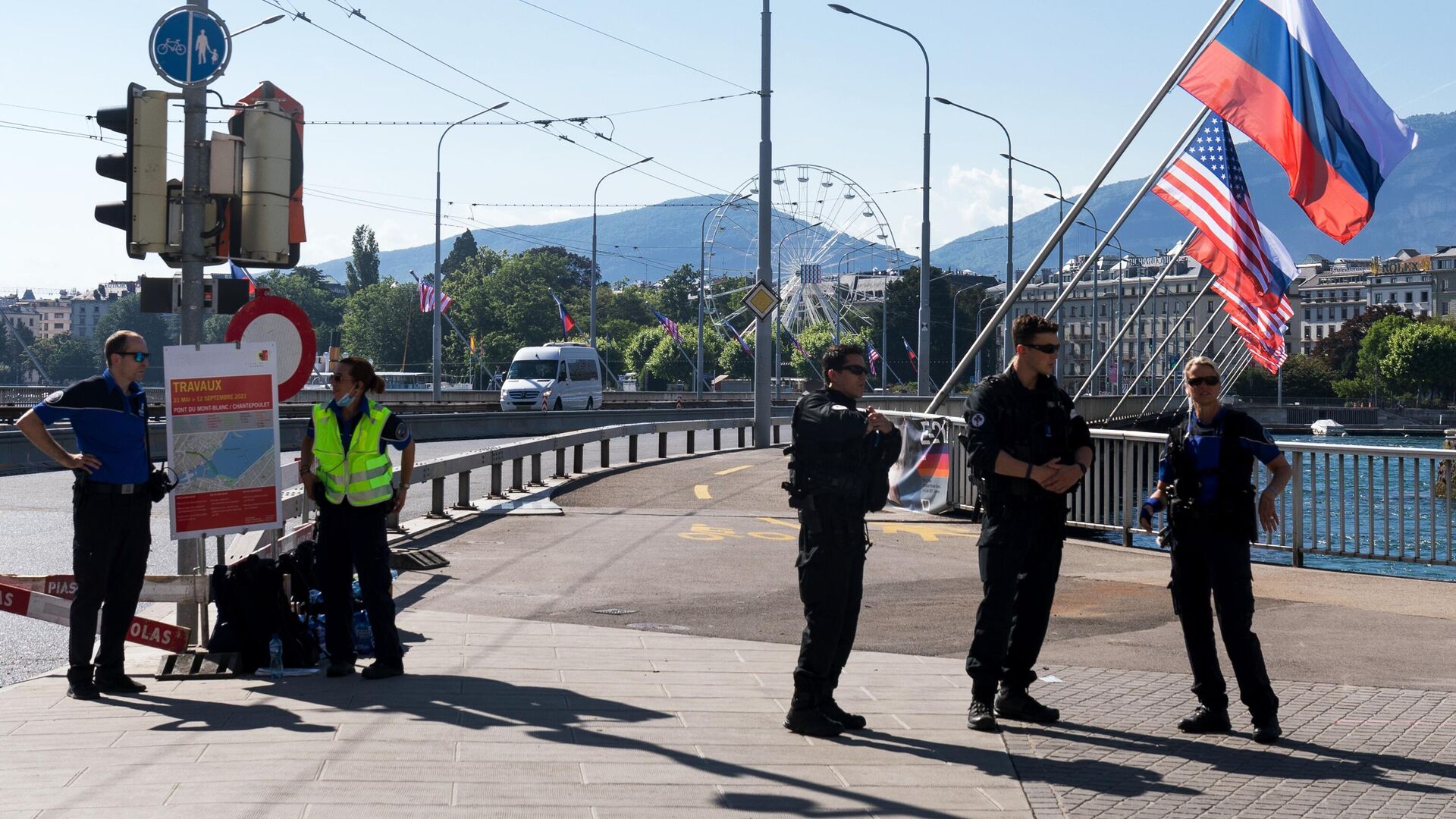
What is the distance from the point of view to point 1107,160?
55.4 feet

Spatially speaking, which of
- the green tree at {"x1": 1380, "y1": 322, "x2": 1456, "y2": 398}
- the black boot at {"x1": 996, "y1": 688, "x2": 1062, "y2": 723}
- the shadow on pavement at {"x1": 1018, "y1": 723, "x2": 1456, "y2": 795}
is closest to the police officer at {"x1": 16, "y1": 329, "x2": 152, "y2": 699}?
the black boot at {"x1": 996, "y1": 688, "x2": 1062, "y2": 723}

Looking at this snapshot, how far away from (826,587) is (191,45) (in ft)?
16.6

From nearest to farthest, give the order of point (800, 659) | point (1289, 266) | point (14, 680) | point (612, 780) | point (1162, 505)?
point (612, 780)
point (800, 659)
point (1162, 505)
point (14, 680)
point (1289, 266)

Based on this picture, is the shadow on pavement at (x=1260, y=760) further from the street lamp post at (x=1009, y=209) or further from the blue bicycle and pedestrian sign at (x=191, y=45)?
the street lamp post at (x=1009, y=209)

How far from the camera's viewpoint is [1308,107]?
13.8 m

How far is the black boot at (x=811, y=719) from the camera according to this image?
6480 millimetres

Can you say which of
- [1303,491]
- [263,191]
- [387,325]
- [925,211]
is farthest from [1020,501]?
[387,325]

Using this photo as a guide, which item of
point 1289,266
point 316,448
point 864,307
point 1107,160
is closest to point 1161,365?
point 864,307

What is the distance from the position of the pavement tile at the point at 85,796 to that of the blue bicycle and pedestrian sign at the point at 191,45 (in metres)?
4.77

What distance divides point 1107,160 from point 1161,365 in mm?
161573

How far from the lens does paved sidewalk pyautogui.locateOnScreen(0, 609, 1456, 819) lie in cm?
534

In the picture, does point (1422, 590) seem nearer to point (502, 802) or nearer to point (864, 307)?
point (502, 802)

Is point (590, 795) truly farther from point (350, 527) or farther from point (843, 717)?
point (350, 527)

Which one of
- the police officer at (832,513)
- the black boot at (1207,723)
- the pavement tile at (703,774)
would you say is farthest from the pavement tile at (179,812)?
the black boot at (1207,723)
